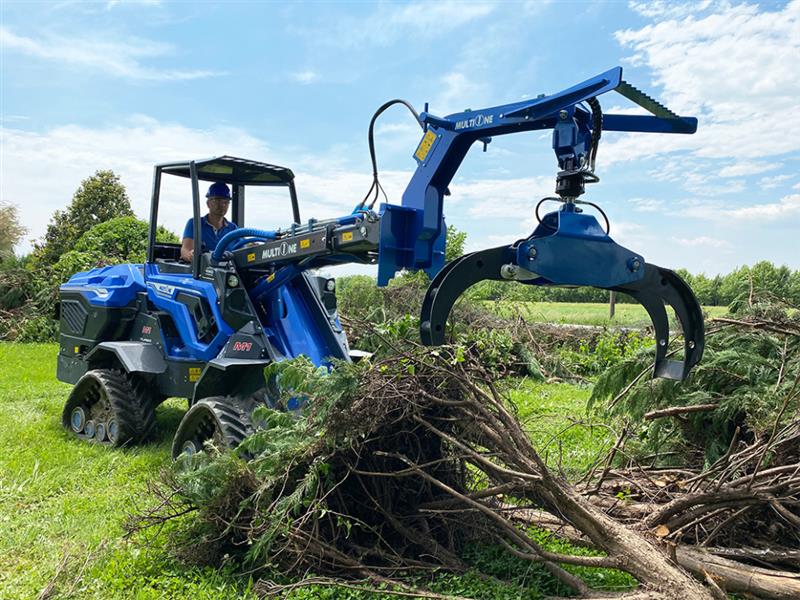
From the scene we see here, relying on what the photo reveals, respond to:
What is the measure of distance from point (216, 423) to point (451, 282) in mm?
2545

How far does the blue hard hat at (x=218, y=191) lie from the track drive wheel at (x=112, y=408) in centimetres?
200

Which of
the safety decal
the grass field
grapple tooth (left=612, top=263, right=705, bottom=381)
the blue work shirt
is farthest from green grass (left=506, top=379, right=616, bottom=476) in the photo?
the blue work shirt

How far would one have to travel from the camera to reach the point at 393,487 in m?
4.24

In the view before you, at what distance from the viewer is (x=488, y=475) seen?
4219mm

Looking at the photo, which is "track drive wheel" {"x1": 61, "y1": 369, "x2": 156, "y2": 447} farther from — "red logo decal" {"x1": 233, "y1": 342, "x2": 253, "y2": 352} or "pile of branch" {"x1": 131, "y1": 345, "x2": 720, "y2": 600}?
"pile of branch" {"x1": 131, "y1": 345, "x2": 720, "y2": 600}

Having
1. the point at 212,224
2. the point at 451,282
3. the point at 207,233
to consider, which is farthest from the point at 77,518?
the point at 451,282

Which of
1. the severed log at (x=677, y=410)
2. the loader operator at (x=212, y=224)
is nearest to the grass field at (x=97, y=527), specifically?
the severed log at (x=677, y=410)

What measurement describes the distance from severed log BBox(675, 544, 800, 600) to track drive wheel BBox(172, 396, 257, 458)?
120 inches

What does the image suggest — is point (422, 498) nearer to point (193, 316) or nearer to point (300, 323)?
point (300, 323)

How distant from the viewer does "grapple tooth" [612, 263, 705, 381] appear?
414cm

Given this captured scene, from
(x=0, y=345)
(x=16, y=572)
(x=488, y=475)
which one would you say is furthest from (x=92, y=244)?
(x=488, y=475)

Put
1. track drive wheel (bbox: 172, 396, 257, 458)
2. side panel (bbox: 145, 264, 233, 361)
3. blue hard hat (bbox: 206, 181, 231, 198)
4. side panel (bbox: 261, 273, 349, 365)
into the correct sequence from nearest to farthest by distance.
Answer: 1. track drive wheel (bbox: 172, 396, 257, 458)
2. side panel (bbox: 261, 273, 349, 365)
3. side panel (bbox: 145, 264, 233, 361)
4. blue hard hat (bbox: 206, 181, 231, 198)

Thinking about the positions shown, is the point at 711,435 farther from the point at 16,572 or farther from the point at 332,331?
the point at 16,572

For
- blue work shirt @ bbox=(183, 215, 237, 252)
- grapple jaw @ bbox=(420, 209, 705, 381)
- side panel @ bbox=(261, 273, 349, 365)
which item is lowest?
side panel @ bbox=(261, 273, 349, 365)
